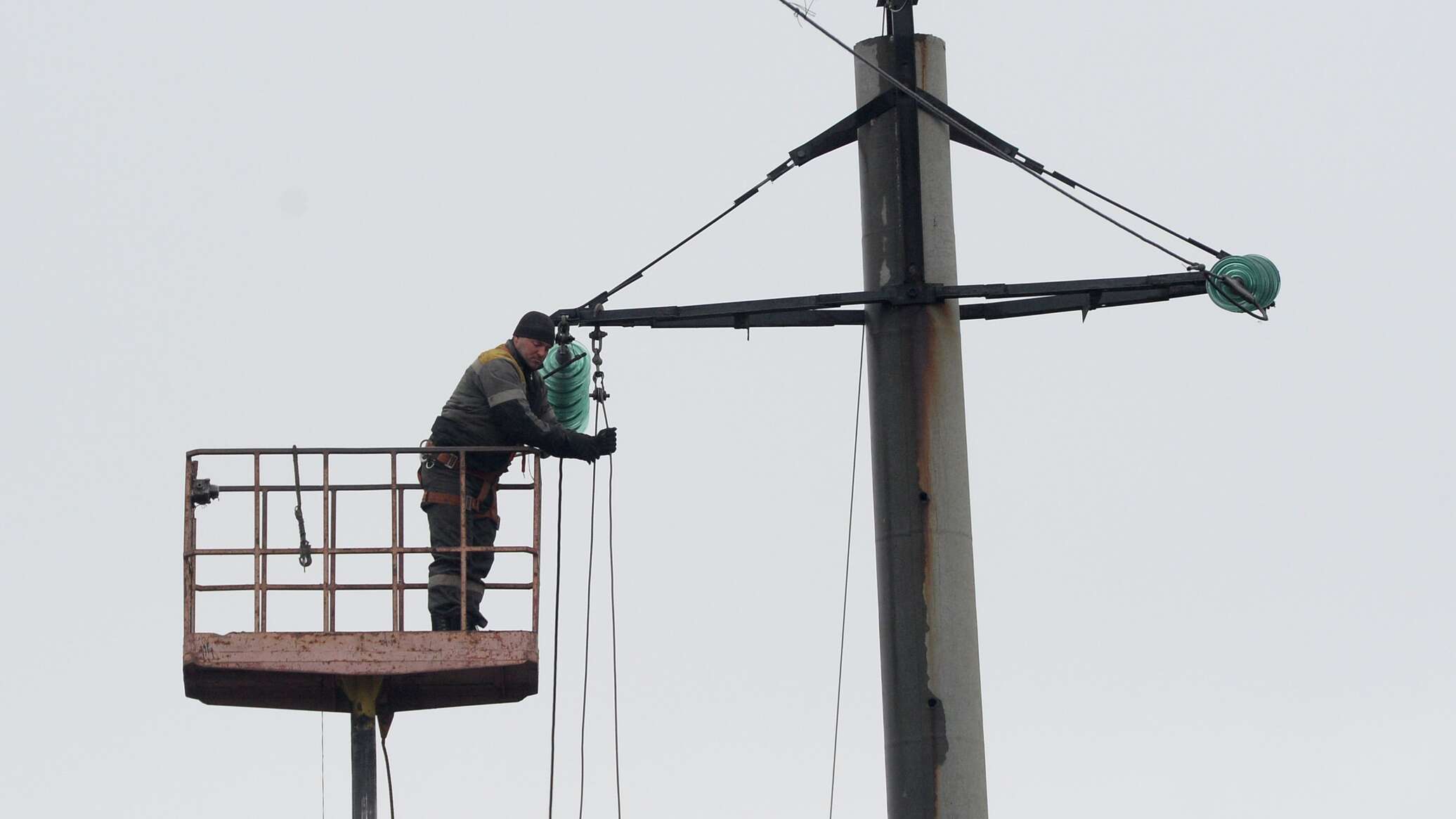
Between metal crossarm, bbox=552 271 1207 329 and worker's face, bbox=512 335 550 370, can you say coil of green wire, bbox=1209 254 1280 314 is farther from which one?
worker's face, bbox=512 335 550 370

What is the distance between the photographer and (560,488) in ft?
84.6

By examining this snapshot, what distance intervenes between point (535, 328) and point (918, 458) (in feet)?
9.12

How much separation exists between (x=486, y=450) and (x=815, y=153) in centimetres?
337

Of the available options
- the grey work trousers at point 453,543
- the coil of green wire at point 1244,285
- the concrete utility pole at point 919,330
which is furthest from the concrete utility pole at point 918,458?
the grey work trousers at point 453,543

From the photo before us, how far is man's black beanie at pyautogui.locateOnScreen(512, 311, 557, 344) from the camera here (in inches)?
Answer: 1008

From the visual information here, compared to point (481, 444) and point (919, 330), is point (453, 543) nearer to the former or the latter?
point (481, 444)

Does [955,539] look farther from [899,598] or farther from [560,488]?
[560,488]

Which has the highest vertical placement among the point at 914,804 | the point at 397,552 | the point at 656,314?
the point at 656,314

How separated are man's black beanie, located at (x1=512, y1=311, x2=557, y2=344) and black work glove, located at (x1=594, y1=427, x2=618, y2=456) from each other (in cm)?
76

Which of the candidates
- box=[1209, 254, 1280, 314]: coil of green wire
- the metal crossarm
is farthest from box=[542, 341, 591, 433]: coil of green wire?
box=[1209, 254, 1280, 314]: coil of green wire

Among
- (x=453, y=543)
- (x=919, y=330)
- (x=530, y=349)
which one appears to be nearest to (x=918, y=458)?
(x=919, y=330)

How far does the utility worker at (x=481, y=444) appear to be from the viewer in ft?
82.0

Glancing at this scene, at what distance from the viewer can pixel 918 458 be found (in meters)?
25.5

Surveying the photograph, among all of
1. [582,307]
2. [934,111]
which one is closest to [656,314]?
[582,307]
